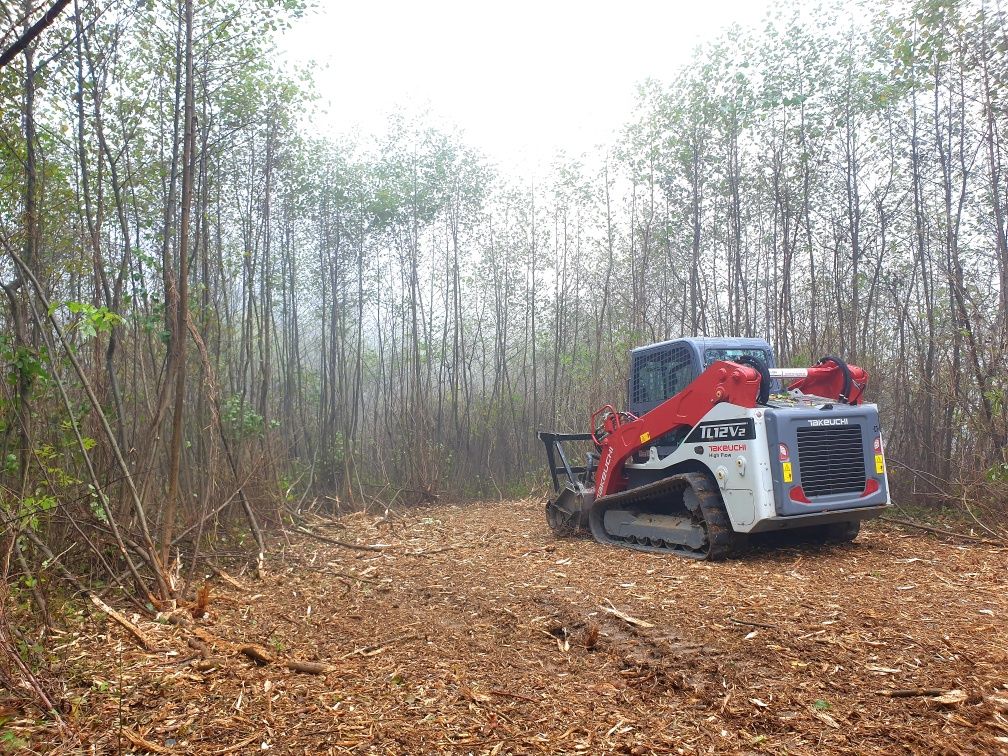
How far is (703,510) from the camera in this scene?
18.6ft

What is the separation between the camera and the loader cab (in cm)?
640

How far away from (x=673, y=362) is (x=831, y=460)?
5.58 feet

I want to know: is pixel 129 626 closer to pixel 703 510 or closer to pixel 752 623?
pixel 752 623

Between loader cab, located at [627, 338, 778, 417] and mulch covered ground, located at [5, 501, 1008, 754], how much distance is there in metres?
1.75

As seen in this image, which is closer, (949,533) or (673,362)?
(949,533)

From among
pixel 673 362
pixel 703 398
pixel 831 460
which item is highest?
pixel 673 362

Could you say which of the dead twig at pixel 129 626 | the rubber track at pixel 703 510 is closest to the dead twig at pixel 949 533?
the rubber track at pixel 703 510


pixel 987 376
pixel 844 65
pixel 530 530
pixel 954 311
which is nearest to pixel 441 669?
pixel 530 530

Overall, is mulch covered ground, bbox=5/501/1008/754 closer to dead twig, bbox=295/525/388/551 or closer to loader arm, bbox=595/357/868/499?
loader arm, bbox=595/357/868/499

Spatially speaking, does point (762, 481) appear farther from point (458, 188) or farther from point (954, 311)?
point (458, 188)

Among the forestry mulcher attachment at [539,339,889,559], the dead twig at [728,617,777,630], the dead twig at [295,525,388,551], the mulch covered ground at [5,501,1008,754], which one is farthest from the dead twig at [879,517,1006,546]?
the dead twig at [295,525,388,551]

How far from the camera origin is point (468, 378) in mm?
14867

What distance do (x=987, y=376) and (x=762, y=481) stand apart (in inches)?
147

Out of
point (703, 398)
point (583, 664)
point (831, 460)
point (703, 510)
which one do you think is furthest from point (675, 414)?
point (583, 664)
